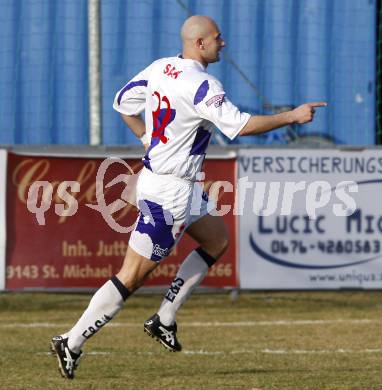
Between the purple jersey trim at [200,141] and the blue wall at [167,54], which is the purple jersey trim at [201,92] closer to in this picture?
the purple jersey trim at [200,141]

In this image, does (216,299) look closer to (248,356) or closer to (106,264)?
(106,264)

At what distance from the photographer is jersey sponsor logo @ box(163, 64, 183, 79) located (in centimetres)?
732

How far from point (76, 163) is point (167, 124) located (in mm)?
5453

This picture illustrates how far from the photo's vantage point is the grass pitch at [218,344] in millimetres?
8031

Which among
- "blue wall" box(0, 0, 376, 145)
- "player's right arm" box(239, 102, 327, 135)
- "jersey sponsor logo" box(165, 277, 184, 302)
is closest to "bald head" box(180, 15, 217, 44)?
"player's right arm" box(239, 102, 327, 135)

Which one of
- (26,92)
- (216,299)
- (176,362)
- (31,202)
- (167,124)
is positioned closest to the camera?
(167,124)

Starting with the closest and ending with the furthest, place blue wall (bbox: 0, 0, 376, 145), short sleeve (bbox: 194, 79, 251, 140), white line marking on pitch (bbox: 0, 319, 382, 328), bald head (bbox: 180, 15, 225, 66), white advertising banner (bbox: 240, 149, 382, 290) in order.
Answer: short sleeve (bbox: 194, 79, 251, 140) → bald head (bbox: 180, 15, 225, 66) → white line marking on pitch (bbox: 0, 319, 382, 328) → white advertising banner (bbox: 240, 149, 382, 290) → blue wall (bbox: 0, 0, 376, 145)

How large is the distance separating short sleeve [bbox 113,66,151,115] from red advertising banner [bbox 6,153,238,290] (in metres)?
4.59

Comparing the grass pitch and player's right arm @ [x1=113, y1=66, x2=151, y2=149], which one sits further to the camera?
the grass pitch

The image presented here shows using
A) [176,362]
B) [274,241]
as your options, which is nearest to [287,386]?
[176,362]

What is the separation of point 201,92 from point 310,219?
5.87 meters

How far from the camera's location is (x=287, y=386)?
25.3 feet

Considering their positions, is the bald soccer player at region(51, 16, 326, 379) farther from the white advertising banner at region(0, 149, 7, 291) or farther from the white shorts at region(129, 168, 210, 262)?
the white advertising banner at region(0, 149, 7, 291)

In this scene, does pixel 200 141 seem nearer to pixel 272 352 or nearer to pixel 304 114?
pixel 304 114
